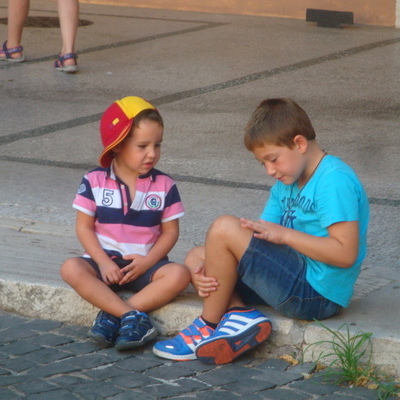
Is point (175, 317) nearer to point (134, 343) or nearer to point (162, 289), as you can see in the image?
point (162, 289)

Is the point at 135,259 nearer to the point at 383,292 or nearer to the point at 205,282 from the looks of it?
the point at 205,282

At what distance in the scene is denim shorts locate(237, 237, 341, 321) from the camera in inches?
135

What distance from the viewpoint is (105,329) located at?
11.9 feet

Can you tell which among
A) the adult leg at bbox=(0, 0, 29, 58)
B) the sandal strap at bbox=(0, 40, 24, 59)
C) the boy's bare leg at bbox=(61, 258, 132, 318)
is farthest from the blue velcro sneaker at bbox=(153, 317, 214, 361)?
the sandal strap at bbox=(0, 40, 24, 59)

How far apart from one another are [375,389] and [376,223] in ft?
4.83

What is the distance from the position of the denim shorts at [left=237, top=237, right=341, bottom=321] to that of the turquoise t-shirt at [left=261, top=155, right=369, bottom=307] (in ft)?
0.10

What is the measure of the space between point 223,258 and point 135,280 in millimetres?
496

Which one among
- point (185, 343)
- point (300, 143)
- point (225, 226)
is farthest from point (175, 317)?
point (300, 143)

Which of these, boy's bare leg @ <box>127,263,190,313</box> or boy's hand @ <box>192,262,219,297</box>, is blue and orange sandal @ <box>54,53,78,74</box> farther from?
boy's hand @ <box>192,262,219,297</box>

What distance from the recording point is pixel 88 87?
754 centimetres

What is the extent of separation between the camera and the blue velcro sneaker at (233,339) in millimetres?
3414

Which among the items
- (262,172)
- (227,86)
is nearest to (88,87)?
(227,86)

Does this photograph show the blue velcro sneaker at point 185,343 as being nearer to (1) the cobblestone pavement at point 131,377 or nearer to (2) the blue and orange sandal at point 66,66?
(1) the cobblestone pavement at point 131,377

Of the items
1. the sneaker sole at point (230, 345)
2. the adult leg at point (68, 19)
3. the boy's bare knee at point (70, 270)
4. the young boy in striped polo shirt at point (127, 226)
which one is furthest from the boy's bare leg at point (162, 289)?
the adult leg at point (68, 19)
